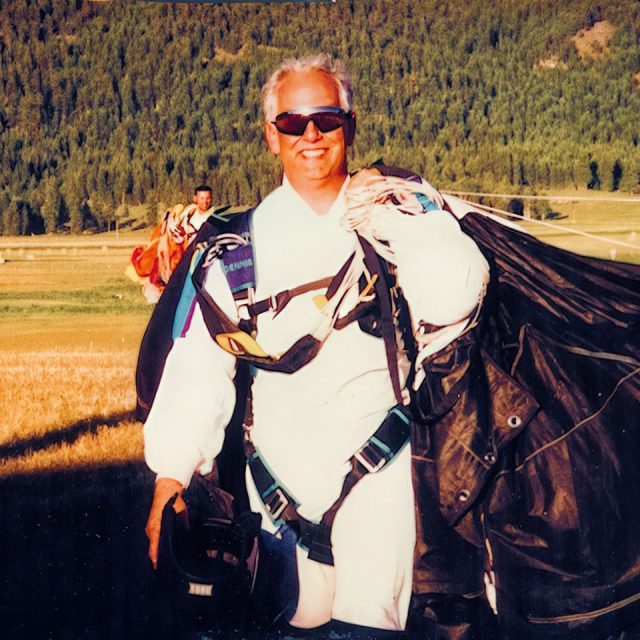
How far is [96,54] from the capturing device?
410cm

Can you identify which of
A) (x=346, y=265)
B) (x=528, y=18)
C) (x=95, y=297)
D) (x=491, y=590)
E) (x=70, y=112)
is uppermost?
(x=528, y=18)

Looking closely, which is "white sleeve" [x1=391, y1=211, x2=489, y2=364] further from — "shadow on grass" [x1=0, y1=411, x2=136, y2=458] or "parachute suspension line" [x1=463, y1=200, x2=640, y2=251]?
"shadow on grass" [x1=0, y1=411, x2=136, y2=458]

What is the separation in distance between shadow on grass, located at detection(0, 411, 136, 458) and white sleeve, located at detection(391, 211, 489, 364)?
1308 millimetres

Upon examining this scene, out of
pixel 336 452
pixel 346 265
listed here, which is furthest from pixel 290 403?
pixel 346 265

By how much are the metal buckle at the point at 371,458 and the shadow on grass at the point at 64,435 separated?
3.66 feet

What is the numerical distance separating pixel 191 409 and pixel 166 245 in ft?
3.32

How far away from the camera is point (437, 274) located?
121 inches

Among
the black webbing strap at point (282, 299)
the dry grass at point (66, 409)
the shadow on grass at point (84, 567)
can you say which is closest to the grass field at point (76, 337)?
the dry grass at point (66, 409)

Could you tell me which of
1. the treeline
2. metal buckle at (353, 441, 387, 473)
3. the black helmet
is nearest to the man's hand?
the black helmet

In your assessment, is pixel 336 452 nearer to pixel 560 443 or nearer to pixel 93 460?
pixel 560 443

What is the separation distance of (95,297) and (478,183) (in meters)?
1.56

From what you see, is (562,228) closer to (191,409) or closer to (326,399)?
(326,399)

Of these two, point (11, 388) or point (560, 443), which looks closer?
point (560, 443)

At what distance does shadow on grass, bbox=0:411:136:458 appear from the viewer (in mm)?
3869
